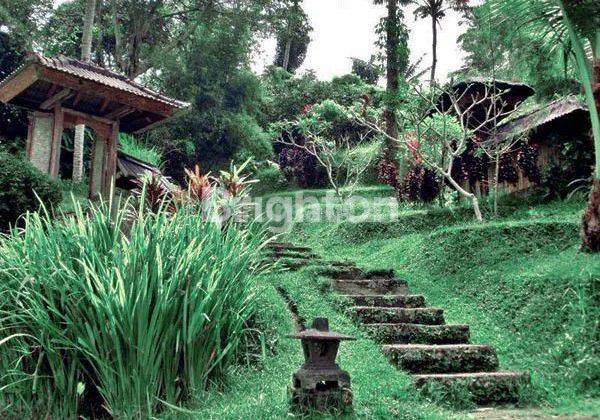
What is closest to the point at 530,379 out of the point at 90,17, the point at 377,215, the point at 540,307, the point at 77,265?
the point at 540,307

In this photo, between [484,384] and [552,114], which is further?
[552,114]

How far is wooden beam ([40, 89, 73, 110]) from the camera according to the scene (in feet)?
28.4

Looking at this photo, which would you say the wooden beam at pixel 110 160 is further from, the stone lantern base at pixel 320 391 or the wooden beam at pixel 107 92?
the stone lantern base at pixel 320 391

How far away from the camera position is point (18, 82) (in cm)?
841

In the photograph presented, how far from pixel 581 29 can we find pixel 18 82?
24.8ft

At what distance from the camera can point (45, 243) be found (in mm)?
4332

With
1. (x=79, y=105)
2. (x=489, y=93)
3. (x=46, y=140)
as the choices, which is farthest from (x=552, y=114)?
(x=46, y=140)

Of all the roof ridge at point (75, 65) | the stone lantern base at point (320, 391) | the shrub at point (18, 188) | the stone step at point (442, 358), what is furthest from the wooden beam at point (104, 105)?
the stone lantern base at point (320, 391)

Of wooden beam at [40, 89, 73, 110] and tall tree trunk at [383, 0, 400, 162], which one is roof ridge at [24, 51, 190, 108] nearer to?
wooden beam at [40, 89, 73, 110]

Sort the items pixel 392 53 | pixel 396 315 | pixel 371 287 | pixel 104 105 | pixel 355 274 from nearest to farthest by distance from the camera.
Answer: pixel 396 315 → pixel 371 287 → pixel 355 274 → pixel 104 105 → pixel 392 53

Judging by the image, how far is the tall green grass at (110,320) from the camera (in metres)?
3.84

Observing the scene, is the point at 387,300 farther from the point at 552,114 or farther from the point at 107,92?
the point at 552,114

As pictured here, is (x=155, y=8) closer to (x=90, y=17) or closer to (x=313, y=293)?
(x=90, y=17)

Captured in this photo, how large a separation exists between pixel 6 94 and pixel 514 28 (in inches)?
289
